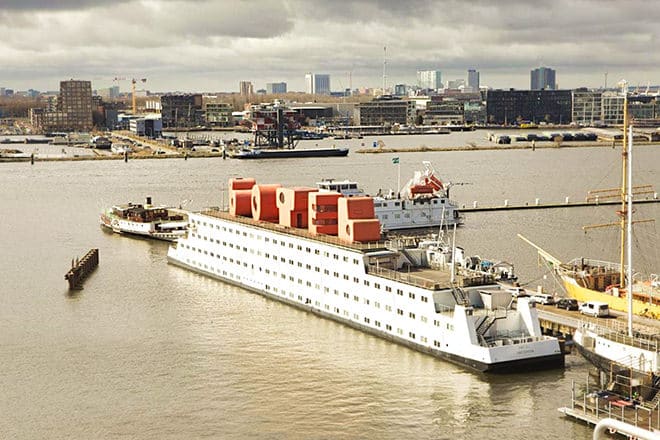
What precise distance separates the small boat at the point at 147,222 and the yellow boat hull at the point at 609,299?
2319cm

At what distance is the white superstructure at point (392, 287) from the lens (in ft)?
82.1

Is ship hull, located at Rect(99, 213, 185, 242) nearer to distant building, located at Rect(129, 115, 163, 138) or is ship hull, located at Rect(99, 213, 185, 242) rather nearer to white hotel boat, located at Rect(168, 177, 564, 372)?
white hotel boat, located at Rect(168, 177, 564, 372)

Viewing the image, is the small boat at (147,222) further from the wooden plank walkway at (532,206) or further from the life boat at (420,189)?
the wooden plank walkway at (532,206)

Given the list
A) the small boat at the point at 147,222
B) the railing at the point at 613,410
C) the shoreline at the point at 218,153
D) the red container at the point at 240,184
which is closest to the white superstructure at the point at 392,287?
the red container at the point at 240,184

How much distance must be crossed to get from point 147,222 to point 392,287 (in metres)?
26.7

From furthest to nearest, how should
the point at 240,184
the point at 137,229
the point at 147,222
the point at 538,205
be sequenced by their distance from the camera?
the point at 538,205, the point at 147,222, the point at 137,229, the point at 240,184

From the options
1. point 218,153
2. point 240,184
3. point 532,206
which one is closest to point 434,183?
point 532,206

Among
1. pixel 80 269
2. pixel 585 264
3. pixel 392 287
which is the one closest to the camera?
pixel 392 287

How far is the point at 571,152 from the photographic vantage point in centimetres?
12181

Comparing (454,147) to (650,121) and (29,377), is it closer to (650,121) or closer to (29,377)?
(650,121)

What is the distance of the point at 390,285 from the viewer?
28219 mm

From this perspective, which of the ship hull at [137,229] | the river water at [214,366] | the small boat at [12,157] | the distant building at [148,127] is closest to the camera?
the river water at [214,366]

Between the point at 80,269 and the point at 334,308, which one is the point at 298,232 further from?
the point at 80,269

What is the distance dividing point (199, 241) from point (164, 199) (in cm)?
2861
